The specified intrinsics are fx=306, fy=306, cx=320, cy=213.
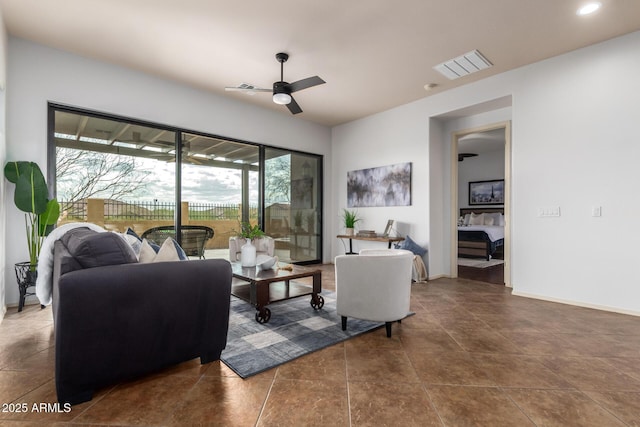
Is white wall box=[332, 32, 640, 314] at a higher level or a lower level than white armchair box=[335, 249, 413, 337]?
higher

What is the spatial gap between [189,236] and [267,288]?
7.79 ft

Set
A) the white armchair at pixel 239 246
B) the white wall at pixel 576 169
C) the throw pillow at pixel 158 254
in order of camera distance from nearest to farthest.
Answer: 1. the throw pillow at pixel 158 254
2. the white wall at pixel 576 169
3. the white armchair at pixel 239 246

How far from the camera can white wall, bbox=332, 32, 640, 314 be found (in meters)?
3.22

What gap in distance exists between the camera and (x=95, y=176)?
13.0ft

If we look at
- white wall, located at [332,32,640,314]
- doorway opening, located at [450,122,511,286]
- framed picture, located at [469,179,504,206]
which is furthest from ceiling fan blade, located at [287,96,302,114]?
framed picture, located at [469,179,504,206]

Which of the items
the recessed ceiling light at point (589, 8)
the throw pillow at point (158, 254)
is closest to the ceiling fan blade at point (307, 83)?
the throw pillow at point (158, 254)

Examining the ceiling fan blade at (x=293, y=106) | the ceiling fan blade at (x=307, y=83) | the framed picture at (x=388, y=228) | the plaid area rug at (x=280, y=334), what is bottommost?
the plaid area rug at (x=280, y=334)

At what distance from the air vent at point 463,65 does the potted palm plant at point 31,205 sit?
475cm

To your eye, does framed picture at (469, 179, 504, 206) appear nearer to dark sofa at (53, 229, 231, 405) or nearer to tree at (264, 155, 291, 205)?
tree at (264, 155, 291, 205)

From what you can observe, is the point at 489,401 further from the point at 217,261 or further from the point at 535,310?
the point at 535,310

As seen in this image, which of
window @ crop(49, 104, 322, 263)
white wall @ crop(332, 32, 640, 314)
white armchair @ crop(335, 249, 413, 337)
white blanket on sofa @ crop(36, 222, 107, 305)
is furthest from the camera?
window @ crop(49, 104, 322, 263)

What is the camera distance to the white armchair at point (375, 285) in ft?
8.16

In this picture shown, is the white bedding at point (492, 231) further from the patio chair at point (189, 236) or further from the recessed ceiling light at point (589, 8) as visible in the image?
the patio chair at point (189, 236)

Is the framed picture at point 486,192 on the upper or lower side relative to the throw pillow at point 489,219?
upper
